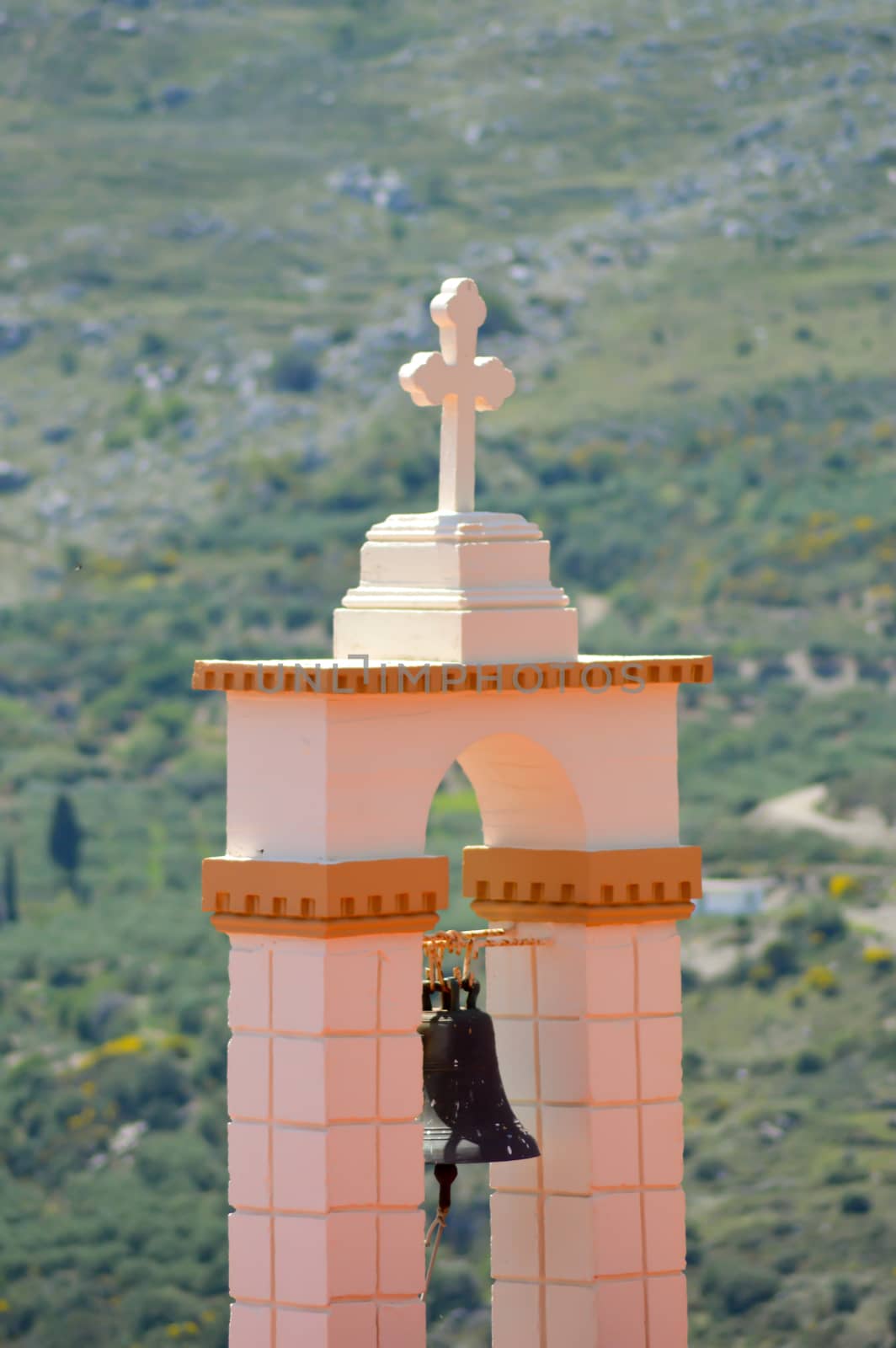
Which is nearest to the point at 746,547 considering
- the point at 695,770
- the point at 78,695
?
the point at 695,770

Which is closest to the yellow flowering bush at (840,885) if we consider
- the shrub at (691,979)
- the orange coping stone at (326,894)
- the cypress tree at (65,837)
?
the shrub at (691,979)

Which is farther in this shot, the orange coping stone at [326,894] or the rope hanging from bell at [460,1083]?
the rope hanging from bell at [460,1083]

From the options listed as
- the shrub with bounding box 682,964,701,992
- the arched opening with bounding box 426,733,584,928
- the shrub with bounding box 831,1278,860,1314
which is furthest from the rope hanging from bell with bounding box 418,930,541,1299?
the shrub with bounding box 682,964,701,992

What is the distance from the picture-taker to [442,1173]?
11.6 meters

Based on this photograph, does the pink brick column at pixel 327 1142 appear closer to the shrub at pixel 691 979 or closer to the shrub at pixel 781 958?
the shrub at pixel 691 979

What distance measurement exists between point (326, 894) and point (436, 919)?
1.95 feet

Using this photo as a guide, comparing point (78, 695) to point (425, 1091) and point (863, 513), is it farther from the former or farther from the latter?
point (425, 1091)

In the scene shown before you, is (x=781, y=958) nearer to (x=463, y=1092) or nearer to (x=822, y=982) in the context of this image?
(x=822, y=982)

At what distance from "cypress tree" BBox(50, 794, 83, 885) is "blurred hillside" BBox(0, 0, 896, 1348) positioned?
254mm

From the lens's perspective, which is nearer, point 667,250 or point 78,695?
point 78,695

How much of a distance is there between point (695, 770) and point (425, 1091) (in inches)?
1721

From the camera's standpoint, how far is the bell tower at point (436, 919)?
10594mm

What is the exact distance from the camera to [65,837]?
54750 millimetres

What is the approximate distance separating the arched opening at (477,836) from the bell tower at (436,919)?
0.02 metres
